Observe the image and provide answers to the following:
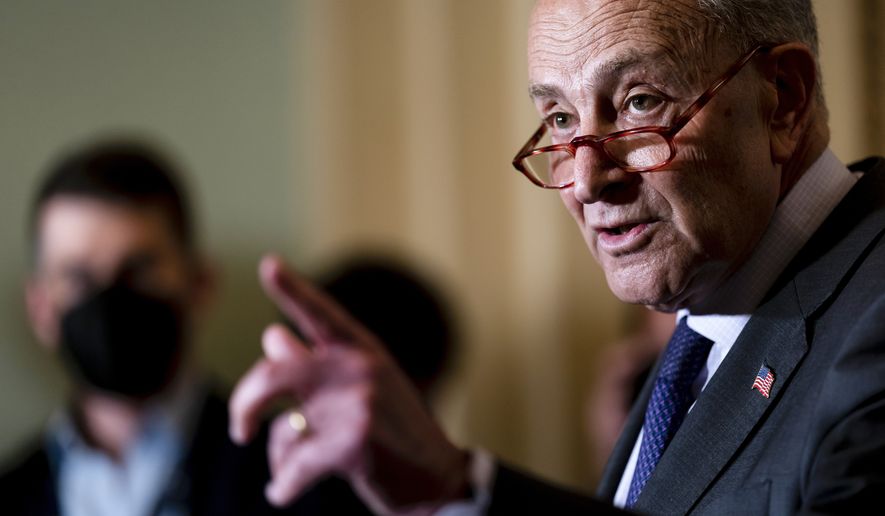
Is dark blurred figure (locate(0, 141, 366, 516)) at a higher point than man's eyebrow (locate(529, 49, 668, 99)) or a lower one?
lower

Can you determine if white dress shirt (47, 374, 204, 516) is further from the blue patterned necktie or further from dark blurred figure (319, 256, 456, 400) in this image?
the blue patterned necktie

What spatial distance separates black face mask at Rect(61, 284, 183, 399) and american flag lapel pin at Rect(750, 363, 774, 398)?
7.38ft

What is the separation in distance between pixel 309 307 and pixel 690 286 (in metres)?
0.58

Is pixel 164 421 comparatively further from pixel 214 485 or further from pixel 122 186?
pixel 122 186

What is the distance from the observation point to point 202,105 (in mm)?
4934

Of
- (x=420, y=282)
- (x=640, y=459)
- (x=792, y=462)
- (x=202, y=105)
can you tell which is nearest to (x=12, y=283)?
(x=202, y=105)

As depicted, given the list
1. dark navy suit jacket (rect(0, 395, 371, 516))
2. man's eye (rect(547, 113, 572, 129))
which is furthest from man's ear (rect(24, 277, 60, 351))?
man's eye (rect(547, 113, 572, 129))

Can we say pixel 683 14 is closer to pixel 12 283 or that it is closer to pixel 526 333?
pixel 526 333

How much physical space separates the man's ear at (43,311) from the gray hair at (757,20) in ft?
8.18

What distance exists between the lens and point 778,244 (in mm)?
1624

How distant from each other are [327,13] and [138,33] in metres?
0.85

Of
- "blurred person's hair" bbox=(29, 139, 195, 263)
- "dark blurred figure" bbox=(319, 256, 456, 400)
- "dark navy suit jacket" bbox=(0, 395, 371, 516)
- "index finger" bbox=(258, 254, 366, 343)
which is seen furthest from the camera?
"dark blurred figure" bbox=(319, 256, 456, 400)

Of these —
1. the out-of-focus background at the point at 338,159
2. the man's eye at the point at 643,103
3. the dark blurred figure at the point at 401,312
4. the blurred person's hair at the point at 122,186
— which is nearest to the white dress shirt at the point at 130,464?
the blurred person's hair at the point at 122,186

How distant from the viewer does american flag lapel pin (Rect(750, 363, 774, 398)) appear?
1.48 meters
